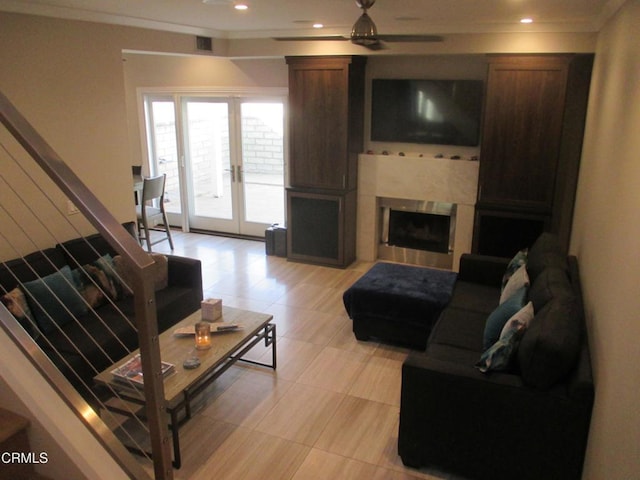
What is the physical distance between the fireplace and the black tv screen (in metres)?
0.76

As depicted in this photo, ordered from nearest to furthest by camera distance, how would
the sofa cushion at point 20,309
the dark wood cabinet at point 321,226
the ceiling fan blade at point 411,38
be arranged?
the sofa cushion at point 20,309, the ceiling fan blade at point 411,38, the dark wood cabinet at point 321,226

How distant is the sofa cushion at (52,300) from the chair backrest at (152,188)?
2525 mm

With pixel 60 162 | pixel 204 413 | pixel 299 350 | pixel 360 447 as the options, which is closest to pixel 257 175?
pixel 299 350

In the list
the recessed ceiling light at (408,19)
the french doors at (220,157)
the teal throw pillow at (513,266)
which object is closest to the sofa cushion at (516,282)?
the teal throw pillow at (513,266)

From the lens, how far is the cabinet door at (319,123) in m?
5.57

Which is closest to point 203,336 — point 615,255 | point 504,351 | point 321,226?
point 504,351

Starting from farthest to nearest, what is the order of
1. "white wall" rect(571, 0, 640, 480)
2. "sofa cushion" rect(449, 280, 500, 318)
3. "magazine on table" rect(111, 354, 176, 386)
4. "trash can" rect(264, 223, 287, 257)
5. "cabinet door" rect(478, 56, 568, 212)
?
"trash can" rect(264, 223, 287, 257) → "cabinet door" rect(478, 56, 568, 212) → "sofa cushion" rect(449, 280, 500, 318) → "magazine on table" rect(111, 354, 176, 386) → "white wall" rect(571, 0, 640, 480)

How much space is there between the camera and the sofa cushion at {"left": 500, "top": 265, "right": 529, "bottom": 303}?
3498 millimetres

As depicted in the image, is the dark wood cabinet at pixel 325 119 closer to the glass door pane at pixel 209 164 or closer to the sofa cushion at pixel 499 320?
the glass door pane at pixel 209 164

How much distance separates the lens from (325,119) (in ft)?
18.7

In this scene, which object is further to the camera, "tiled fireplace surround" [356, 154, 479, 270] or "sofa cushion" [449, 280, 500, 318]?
"tiled fireplace surround" [356, 154, 479, 270]

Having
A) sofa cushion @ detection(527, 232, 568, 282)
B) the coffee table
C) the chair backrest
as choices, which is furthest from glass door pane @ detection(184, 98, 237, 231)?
sofa cushion @ detection(527, 232, 568, 282)

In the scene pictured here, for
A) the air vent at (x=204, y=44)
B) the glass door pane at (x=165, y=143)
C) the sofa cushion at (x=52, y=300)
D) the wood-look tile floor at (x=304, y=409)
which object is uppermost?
the air vent at (x=204, y=44)

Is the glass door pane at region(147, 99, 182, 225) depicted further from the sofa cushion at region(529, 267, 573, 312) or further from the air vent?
the sofa cushion at region(529, 267, 573, 312)
